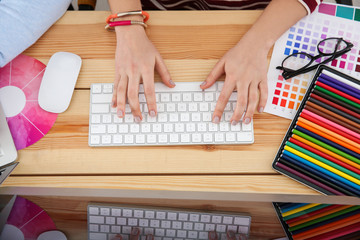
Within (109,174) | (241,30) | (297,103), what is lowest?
(109,174)

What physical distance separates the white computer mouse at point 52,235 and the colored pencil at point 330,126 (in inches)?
21.4

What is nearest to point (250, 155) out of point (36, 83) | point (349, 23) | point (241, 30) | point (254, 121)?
point (254, 121)

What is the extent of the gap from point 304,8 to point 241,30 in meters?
0.16

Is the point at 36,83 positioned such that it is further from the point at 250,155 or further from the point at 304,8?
the point at 304,8

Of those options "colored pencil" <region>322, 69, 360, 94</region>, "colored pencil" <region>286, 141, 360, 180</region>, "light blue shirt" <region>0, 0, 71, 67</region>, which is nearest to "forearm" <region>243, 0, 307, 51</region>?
"colored pencil" <region>322, 69, 360, 94</region>

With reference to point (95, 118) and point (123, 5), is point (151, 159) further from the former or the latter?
point (123, 5)

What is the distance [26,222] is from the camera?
46 centimetres

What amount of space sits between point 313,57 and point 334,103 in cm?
12

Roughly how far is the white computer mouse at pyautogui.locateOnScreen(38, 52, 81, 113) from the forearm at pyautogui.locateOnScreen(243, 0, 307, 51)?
0.44m

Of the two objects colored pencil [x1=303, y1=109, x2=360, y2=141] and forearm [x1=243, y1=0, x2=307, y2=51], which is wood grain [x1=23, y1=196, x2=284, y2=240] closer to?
colored pencil [x1=303, y1=109, x2=360, y2=141]

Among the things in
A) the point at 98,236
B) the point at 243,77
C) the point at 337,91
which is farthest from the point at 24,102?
the point at 337,91

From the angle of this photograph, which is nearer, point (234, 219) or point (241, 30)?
point (234, 219)

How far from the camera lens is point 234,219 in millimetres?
474

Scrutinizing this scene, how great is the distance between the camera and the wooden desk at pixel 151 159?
0.62 meters
